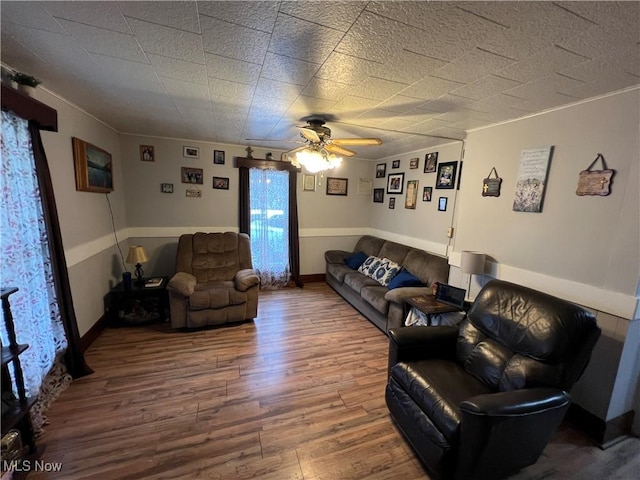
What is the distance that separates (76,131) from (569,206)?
13.9ft

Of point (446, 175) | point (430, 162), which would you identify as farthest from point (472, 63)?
point (430, 162)

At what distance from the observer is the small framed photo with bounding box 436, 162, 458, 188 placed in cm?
331

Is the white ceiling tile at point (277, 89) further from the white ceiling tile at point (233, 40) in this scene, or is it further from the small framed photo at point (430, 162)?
the small framed photo at point (430, 162)

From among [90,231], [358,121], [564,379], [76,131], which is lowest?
[564,379]

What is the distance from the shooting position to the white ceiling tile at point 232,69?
5.01 feet

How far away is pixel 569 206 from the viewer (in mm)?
1941

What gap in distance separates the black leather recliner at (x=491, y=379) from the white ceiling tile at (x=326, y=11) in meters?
1.83

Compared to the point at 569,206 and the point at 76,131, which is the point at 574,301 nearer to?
the point at 569,206

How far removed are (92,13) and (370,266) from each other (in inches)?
143

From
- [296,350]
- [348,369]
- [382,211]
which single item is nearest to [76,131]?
[296,350]

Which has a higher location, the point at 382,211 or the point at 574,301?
the point at 382,211

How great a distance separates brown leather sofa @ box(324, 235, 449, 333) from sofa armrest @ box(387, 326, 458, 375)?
2.73 feet

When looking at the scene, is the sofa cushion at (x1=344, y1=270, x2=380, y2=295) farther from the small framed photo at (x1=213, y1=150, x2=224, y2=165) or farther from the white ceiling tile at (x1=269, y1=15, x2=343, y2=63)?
the white ceiling tile at (x1=269, y1=15, x2=343, y2=63)

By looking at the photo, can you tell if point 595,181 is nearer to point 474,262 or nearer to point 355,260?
point 474,262
